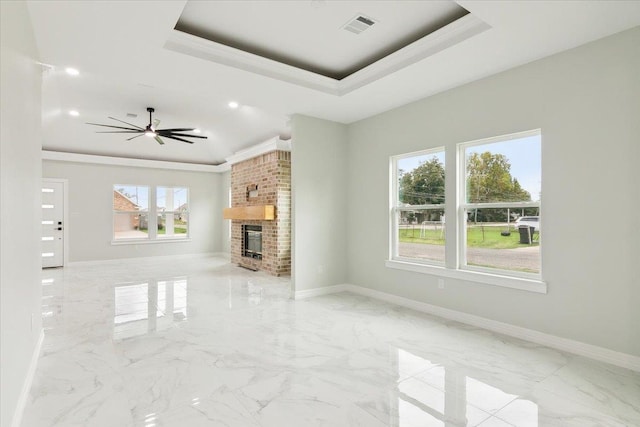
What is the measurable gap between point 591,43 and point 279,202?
201 inches

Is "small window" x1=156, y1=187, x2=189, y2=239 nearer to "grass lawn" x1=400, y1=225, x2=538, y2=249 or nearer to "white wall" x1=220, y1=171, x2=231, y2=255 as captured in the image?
"white wall" x1=220, y1=171, x2=231, y2=255

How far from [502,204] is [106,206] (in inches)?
344

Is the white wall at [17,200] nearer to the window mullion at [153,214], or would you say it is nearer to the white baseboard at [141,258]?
the white baseboard at [141,258]

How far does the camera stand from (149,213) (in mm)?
9180

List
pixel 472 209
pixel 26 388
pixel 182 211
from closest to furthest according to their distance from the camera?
1. pixel 26 388
2. pixel 472 209
3. pixel 182 211

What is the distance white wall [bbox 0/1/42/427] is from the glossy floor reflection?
0.37 metres

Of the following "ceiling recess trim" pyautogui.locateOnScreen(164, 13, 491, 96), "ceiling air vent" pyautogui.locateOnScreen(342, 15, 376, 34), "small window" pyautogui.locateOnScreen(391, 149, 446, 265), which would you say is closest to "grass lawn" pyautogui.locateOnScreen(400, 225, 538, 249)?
"small window" pyautogui.locateOnScreen(391, 149, 446, 265)

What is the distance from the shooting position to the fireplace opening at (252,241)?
7602 millimetres

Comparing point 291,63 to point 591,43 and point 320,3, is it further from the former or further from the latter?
point 591,43

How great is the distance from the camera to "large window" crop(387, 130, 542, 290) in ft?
11.3

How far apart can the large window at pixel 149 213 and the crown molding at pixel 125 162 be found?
1.92 ft

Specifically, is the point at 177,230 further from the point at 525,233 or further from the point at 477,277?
the point at 525,233

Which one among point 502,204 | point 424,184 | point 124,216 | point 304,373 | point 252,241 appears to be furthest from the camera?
point 124,216

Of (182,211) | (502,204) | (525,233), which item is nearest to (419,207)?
(502,204)
